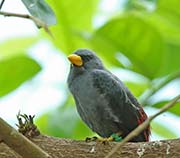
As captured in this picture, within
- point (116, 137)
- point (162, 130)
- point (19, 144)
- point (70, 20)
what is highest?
point (19, 144)

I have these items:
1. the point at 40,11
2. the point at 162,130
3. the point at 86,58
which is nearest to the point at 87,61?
the point at 86,58

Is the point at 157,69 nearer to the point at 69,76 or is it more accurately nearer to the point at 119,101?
the point at 119,101

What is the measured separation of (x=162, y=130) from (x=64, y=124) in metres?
0.73

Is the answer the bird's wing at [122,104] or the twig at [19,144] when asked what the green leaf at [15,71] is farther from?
the twig at [19,144]

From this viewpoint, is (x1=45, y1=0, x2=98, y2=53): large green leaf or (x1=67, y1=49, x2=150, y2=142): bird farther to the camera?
(x1=45, y1=0, x2=98, y2=53): large green leaf

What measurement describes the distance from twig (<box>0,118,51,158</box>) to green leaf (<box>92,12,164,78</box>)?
117 cm

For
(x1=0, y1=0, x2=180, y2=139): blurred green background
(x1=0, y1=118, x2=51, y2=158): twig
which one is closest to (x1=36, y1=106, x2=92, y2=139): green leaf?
(x1=0, y1=0, x2=180, y2=139): blurred green background

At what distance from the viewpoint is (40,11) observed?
6.05 ft

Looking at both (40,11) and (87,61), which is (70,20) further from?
(40,11)

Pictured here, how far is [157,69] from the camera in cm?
285

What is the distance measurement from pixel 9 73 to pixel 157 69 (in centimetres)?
69

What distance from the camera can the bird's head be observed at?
305cm

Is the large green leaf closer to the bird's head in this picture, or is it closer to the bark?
the bird's head

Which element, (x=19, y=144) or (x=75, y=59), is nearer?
(x=19, y=144)
